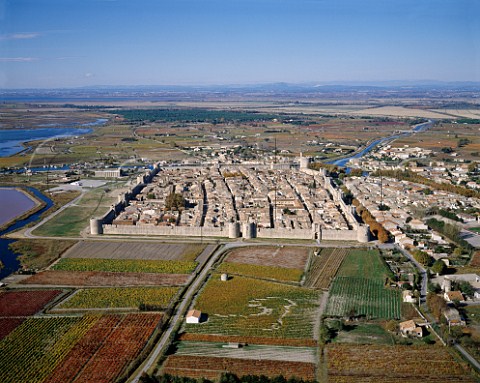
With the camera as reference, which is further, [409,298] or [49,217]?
[49,217]

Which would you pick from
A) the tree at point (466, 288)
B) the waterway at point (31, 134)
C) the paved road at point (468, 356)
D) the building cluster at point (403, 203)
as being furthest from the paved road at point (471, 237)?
the waterway at point (31, 134)

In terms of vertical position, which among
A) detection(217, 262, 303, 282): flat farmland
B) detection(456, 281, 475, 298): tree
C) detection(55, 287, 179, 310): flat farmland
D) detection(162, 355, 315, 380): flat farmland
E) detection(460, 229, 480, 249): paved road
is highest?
detection(162, 355, 315, 380): flat farmland

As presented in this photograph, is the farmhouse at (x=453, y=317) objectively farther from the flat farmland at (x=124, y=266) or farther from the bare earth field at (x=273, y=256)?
the flat farmland at (x=124, y=266)

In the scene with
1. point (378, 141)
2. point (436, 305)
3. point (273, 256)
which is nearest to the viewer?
point (436, 305)

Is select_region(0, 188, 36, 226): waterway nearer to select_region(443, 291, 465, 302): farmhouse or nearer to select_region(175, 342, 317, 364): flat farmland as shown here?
select_region(175, 342, 317, 364): flat farmland

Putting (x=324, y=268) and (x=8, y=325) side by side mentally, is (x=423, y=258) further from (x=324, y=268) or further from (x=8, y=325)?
(x=8, y=325)

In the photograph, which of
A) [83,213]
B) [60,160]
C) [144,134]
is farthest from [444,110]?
[83,213]

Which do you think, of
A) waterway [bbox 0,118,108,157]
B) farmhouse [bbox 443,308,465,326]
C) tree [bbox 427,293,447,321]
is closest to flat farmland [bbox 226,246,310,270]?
tree [bbox 427,293,447,321]

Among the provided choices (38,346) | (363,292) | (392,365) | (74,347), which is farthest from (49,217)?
(392,365)
